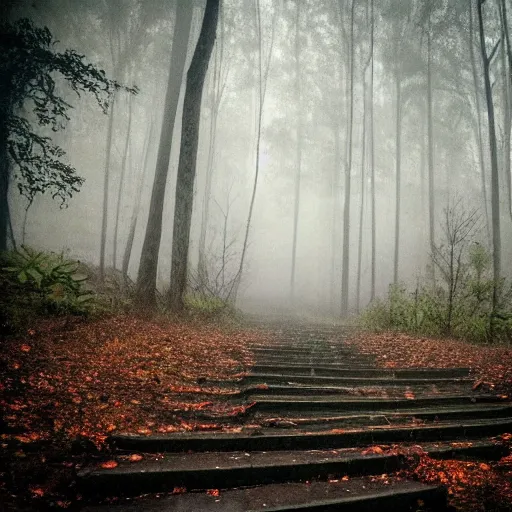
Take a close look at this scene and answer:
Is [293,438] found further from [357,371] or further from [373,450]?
[357,371]

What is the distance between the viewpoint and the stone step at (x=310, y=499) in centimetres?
220

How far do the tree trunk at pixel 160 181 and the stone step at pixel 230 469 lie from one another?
6.01 metres

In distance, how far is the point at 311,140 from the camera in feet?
78.9

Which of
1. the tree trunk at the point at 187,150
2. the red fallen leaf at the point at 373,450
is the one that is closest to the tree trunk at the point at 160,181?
the tree trunk at the point at 187,150

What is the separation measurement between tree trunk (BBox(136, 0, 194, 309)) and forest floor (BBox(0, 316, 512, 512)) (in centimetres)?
185

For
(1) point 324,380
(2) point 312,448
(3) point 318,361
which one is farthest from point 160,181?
(2) point 312,448

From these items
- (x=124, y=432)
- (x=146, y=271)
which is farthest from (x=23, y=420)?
(x=146, y=271)

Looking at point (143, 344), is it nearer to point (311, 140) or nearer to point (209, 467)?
point (209, 467)

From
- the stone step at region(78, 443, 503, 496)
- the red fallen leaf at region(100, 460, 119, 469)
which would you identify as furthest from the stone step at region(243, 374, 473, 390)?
the red fallen leaf at region(100, 460, 119, 469)

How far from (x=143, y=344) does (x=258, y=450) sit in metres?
3.02

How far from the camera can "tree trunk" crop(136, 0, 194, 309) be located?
8.37 meters

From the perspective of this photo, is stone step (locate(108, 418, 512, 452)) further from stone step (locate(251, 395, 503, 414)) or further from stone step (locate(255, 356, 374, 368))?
stone step (locate(255, 356, 374, 368))

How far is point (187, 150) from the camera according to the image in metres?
8.48

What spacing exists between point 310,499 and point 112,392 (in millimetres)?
2332
